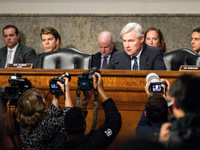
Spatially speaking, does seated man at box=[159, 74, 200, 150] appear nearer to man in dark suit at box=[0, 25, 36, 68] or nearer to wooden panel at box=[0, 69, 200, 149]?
wooden panel at box=[0, 69, 200, 149]

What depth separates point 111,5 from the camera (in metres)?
5.08

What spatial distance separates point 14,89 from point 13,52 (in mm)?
2237

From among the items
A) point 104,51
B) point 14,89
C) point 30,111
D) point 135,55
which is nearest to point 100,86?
point 30,111

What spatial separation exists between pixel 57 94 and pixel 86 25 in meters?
3.16

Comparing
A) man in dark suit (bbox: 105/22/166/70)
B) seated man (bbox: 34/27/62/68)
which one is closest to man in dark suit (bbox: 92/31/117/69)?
seated man (bbox: 34/27/62/68)

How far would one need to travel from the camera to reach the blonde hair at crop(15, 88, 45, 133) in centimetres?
202

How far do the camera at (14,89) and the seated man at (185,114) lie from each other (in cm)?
148

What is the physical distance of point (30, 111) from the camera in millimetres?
2023

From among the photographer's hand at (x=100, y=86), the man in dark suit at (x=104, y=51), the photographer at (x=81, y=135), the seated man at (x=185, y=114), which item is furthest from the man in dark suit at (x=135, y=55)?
the seated man at (x=185, y=114)

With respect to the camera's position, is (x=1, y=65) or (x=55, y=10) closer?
(x=1, y=65)

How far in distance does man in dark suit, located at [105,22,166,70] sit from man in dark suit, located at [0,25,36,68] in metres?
1.60

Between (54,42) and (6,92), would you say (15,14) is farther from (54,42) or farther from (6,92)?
(6,92)

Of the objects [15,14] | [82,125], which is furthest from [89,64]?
[15,14]

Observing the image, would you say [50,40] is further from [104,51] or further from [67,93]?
[67,93]
